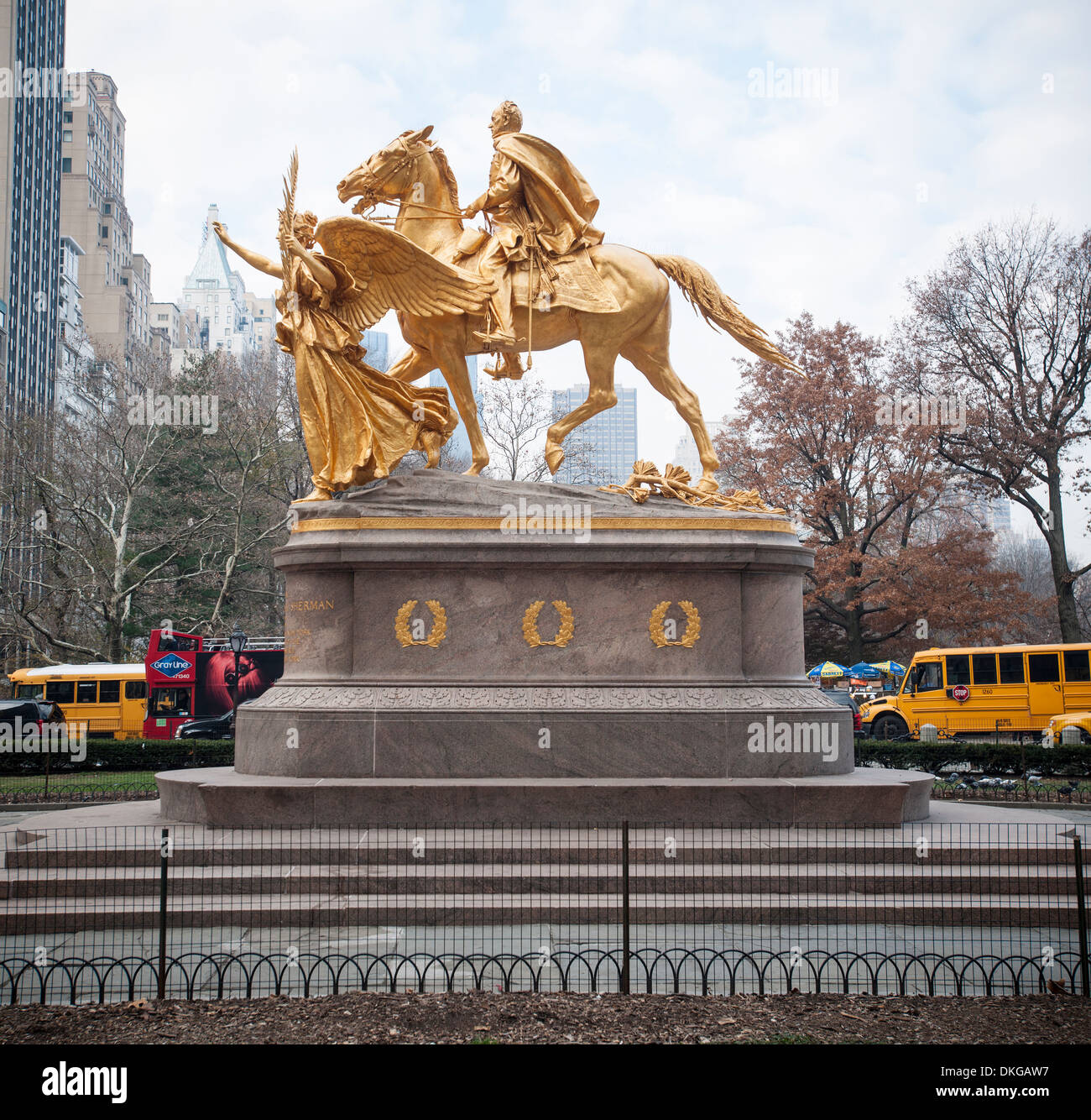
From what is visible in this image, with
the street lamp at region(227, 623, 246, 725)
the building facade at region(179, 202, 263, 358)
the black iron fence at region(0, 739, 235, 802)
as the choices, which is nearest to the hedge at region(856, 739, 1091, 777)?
the black iron fence at region(0, 739, 235, 802)

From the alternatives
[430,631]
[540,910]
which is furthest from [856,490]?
[540,910]

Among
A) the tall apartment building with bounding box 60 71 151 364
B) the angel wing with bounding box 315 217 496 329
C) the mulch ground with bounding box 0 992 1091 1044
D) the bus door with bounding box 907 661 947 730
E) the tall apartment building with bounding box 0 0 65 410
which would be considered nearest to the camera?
the mulch ground with bounding box 0 992 1091 1044

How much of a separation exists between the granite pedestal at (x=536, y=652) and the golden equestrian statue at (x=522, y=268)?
1.40 m

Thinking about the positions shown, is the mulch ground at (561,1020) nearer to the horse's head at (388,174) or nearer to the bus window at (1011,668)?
the horse's head at (388,174)

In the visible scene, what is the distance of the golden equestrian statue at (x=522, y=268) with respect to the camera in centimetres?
1316

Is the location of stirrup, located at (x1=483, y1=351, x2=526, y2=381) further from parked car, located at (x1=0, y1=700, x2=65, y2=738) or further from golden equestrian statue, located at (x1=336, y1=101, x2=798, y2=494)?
parked car, located at (x1=0, y1=700, x2=65, y2=738)

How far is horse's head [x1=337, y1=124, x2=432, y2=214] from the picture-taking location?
13.2m

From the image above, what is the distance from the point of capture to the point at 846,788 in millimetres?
10594

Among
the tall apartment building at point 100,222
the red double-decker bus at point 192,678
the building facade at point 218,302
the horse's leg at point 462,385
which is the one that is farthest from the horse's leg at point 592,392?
the building facade at point 218,302

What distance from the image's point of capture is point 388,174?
43.4 feet

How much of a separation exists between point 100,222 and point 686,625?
356ft

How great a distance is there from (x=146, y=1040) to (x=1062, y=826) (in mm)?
9138

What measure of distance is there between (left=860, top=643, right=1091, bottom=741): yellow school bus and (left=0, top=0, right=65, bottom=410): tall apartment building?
2762 inches

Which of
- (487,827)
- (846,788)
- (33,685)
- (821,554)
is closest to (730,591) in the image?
(846,788)
